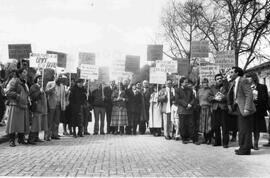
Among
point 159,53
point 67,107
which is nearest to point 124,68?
point 159,53

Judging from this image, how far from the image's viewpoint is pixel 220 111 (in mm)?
12867

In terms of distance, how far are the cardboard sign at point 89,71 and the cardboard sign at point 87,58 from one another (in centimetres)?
47

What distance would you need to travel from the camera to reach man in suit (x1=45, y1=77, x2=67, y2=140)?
1437cm

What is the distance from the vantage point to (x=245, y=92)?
35.0ft

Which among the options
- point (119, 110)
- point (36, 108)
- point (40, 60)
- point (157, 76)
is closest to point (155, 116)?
point (119, 110)

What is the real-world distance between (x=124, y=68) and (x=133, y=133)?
3.77 m

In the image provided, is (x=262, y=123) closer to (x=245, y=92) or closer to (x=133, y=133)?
(x=245, y=92)

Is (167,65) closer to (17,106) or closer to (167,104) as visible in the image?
(167,104)

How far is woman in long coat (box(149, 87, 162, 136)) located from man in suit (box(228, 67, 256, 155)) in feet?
19.1

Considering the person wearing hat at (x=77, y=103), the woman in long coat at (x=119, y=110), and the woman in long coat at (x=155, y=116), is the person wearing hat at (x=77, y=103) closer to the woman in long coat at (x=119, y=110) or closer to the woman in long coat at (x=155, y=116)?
the woman in long coat at (x=119, y=110)

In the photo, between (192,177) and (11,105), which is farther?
(11,105)

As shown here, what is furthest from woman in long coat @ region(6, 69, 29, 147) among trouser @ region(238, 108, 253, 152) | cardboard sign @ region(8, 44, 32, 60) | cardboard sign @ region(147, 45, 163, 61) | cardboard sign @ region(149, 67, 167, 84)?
cardboard sign @ region(147, 45, 163, 61)

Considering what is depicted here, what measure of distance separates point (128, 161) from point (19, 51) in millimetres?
11173

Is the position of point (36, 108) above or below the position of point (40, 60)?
below
